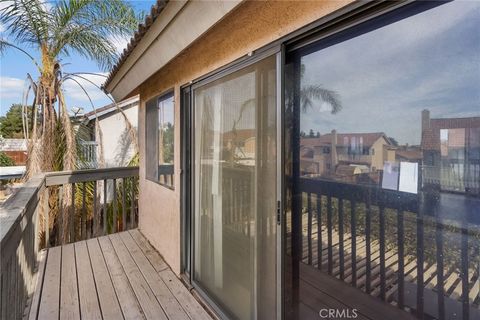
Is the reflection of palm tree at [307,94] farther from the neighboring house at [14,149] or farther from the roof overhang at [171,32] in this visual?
the neighboring house at [14,149]

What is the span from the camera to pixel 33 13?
5316 mm

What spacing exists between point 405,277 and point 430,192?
391 mm

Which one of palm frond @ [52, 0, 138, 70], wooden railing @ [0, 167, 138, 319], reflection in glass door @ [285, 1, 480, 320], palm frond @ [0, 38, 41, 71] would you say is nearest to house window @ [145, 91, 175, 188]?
wooden railing @ [0, 167, 138, 319]

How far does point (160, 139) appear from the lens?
3566 mm

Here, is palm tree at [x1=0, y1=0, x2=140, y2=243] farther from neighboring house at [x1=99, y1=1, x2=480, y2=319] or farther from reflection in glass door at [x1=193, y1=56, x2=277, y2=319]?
neighboring house at [x1=99, y1=1, x2=480, y2=319]

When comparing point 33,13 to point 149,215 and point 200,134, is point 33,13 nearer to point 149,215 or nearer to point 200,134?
point 149,215

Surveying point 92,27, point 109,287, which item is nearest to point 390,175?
point 109,287

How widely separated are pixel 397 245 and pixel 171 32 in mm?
1964

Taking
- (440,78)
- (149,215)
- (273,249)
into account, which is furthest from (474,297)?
(149,215)

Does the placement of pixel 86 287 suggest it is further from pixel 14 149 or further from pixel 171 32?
pixel 14 149

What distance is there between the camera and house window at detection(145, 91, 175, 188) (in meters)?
3.21

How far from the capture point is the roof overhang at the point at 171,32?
63.7 inches
